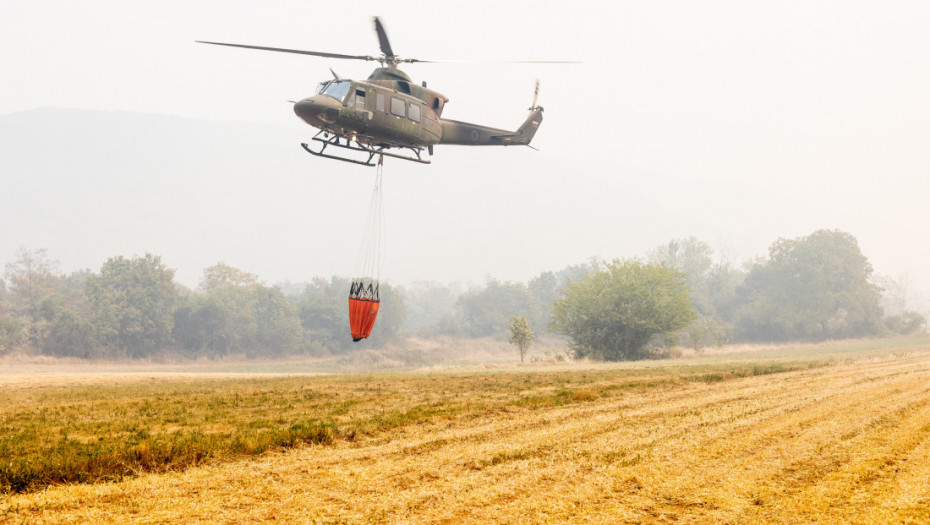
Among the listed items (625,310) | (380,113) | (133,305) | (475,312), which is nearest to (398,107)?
(380,113)

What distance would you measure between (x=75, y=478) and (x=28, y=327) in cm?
7661

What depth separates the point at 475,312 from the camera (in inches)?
4860

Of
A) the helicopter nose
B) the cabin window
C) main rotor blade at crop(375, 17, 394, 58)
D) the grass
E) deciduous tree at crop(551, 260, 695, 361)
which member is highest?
main rotor blade at crop(375, 17, 394, 58)

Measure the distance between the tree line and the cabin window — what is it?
3342 cm

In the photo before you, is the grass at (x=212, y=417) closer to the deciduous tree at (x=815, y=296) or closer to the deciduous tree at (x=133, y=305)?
the deciduous tree at (x=133, y=305)

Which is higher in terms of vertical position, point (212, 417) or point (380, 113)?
point (380, 113)

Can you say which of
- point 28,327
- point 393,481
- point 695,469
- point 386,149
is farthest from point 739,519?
point 28,327

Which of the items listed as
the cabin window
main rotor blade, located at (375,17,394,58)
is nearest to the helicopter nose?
the cabin window

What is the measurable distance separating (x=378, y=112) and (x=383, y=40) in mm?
2946

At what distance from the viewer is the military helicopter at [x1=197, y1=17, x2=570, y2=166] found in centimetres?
2256

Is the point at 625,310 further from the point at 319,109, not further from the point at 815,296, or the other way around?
the point at 815,296

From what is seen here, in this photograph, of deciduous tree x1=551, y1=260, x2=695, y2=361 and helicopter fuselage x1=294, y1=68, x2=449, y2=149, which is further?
deciduous tree x1=551, y1=260, x2=695, y2=361

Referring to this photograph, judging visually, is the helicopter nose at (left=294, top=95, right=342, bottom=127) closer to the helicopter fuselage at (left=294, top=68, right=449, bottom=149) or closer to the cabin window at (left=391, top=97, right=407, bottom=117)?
the helicopter fuselage at (left=294, top=68, right=449, bottom=149)

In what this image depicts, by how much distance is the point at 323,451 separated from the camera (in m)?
12.0
